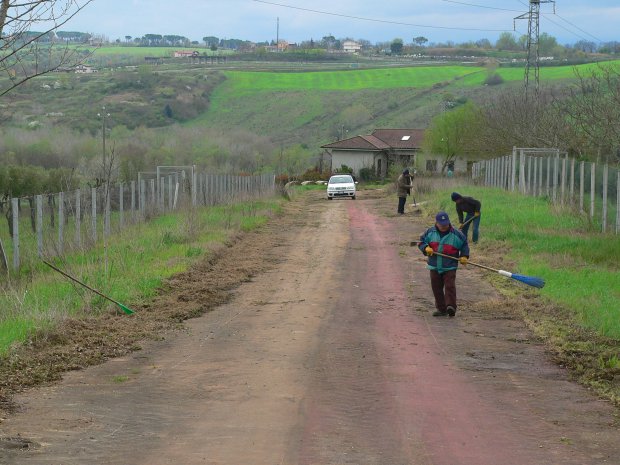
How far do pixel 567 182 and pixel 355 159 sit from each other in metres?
52.3

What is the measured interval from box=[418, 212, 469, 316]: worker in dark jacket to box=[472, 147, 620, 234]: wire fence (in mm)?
8581

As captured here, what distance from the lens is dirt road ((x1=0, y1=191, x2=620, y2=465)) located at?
716cm

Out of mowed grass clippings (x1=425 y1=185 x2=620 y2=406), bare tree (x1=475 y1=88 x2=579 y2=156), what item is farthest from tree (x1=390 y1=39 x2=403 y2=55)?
mowed grass clippings (x1=425 y1=185 x2=620 y2=406)

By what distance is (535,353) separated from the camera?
1127cm

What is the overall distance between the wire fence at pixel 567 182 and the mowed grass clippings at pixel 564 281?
1.76 feet

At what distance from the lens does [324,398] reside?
8789 mm

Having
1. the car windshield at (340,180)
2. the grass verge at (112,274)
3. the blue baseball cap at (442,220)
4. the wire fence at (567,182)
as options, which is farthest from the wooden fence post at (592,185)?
the car windshield at (340,180)

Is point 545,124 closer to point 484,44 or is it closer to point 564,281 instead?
point 564,281

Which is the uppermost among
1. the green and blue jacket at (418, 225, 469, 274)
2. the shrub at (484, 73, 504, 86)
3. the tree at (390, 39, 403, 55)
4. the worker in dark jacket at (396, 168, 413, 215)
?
the tree at (390, 39, 403, 55)

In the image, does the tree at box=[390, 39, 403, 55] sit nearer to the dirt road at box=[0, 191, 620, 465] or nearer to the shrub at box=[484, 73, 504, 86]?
the shrub at box=[484, 73, 504, 86]

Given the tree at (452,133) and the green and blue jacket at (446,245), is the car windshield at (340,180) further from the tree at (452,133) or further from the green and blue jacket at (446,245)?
the green and blue jacket at (446,245)

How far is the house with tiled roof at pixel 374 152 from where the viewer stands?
8200cm

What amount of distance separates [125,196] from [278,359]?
22255mm

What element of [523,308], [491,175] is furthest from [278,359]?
[491,175]
